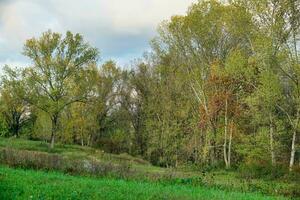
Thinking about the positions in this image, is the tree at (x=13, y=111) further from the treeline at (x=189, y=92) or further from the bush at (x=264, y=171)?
the bush at (x=264, y=171)

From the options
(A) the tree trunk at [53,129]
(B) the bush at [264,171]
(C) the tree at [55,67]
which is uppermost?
(C) the tree at [55,67]

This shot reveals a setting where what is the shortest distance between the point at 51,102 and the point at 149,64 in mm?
18880

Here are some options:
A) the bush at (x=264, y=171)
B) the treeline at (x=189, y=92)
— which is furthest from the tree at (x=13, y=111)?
the bush at (x=264, y=171)

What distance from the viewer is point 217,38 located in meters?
48.4

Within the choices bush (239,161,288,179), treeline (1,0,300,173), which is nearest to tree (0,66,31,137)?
treeline (1,0,300,173)

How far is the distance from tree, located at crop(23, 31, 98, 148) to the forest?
12 cm

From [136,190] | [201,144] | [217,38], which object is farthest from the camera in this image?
[201,144]

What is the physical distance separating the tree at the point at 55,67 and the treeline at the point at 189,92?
0.40 ft

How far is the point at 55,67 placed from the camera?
56.7 metres

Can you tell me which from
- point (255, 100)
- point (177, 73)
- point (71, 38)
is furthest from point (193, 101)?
point (255, 100)

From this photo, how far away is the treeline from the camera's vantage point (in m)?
36.1

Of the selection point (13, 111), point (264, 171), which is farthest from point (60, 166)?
point (13, 111)

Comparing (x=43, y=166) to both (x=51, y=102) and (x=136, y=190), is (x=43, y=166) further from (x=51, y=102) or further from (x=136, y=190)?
(x=51, y=102)

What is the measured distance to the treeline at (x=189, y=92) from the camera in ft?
118
